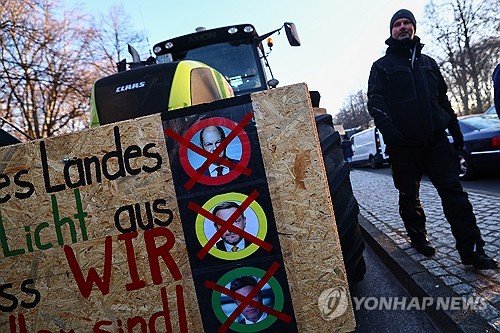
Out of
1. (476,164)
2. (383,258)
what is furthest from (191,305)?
(476,164)

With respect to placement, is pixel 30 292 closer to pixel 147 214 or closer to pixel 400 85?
pixel 147 214

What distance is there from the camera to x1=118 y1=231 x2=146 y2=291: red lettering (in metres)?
1.95

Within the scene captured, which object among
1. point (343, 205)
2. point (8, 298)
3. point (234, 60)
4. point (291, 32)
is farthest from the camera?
point (234, 60)

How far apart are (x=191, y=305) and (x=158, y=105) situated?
56.1 inches

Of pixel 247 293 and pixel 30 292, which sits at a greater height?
pixel 30 292

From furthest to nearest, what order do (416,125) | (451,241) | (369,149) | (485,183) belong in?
(369,149) → (485,183) → (451,241) → (416,125)

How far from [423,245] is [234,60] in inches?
131

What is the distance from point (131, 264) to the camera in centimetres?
196

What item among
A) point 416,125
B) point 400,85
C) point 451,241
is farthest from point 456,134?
point 451,241

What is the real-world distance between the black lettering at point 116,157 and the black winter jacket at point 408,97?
6.65 ft

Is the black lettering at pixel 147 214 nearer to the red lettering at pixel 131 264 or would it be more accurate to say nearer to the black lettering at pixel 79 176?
the red lettering at pixel 131 264

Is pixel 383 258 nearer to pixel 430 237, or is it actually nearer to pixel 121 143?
pixel 430 237

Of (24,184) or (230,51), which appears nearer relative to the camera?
(24,184)

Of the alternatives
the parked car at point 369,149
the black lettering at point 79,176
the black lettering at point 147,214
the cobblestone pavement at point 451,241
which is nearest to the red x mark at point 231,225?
the black lettering at point 147,214
